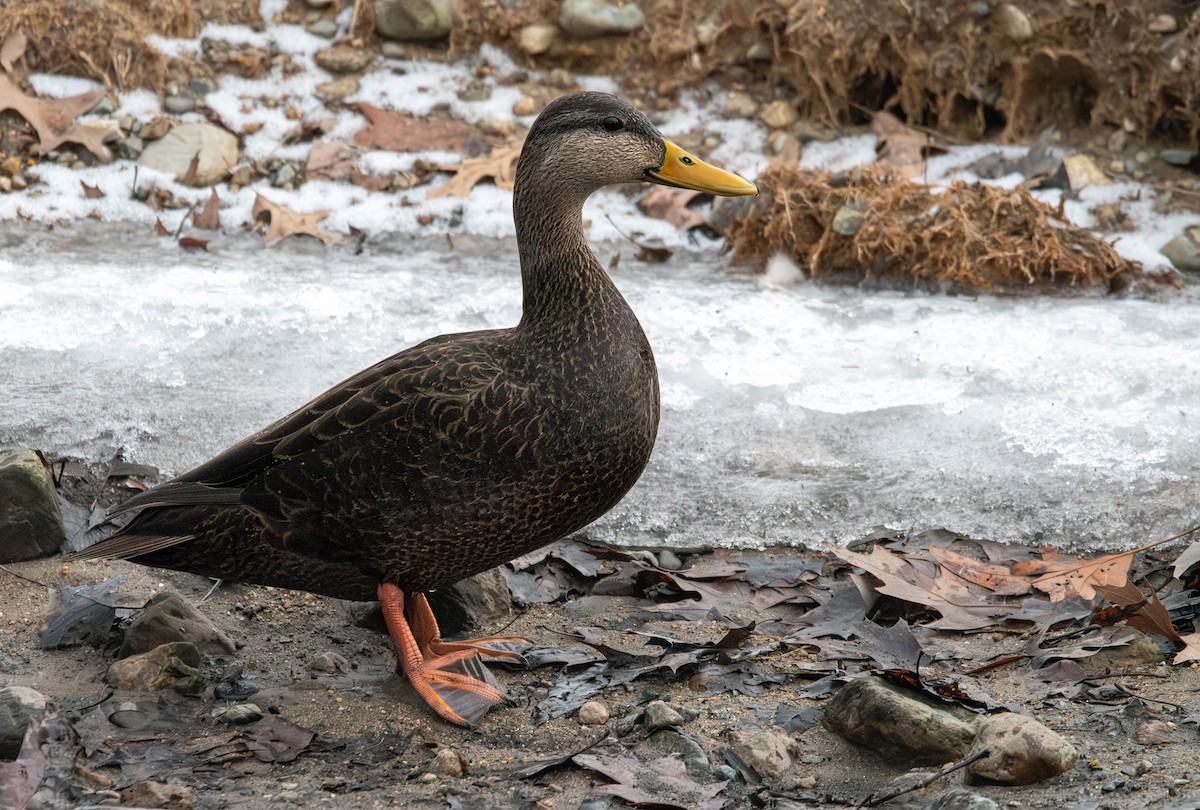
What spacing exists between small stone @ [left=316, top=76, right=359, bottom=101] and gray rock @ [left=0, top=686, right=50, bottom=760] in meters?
4.81

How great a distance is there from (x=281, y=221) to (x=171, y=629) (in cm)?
327

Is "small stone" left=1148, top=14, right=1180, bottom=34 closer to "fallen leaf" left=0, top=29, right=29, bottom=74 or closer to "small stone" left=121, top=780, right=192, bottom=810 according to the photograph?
"fallen leaf" left=0, top=29, right=29, bottom=74

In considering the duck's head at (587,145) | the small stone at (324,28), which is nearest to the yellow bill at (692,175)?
the duck's head at (587,145)

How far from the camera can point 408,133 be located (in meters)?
7.14

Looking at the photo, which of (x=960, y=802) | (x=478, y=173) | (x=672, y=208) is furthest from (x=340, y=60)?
(x=960, y=802)

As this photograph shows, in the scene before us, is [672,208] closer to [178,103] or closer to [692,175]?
[178,103]

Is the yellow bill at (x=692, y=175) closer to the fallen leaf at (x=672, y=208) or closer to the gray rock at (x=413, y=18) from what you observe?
the fallen leaf at (x=672, y=208)

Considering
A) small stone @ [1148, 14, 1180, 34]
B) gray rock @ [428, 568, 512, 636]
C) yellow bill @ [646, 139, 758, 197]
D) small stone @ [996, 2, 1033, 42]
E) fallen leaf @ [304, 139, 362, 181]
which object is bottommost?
gray rock @ [428, 568, 512, 636]

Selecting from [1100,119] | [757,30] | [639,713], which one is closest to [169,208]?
[757,30]

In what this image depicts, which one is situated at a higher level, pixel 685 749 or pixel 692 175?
pixel 692 175

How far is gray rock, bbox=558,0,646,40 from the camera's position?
7477 mm

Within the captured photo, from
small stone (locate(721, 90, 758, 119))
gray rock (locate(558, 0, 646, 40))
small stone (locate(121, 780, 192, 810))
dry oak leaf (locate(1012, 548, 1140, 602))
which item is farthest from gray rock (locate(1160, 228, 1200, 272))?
small stone (locate(121, 780, 192, 810))

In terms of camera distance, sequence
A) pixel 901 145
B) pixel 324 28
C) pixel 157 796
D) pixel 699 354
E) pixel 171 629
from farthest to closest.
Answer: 1. pixel 324 28
2. pixel 901 145
3. pixel 699 354
4. pixel 171 629
5. pixel 157 796

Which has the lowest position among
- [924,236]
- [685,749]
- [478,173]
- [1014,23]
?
[685,749]
